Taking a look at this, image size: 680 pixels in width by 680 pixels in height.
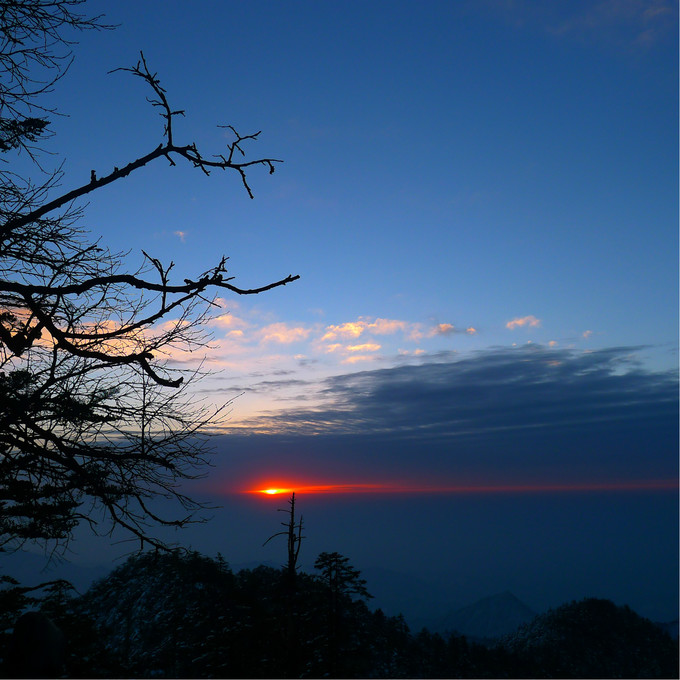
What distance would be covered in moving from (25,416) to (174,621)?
2971 centimetres

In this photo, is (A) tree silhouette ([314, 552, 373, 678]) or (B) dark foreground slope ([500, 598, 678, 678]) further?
(B) dark foreground slope ([500, 598, 678, 678])

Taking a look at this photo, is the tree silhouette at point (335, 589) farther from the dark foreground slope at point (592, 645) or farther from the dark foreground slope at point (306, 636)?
the dark foreground slope at point (592, 645)

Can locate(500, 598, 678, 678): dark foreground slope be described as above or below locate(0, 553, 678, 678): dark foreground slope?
below

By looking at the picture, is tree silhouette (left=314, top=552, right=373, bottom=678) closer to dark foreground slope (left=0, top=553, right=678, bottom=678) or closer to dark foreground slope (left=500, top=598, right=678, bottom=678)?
dark foreground slope (left=0, top=553, right=678, bottom=678)

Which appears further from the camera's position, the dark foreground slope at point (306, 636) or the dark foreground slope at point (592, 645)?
the dark foreground slope at point (592, 645)

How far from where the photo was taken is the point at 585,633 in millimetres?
44375

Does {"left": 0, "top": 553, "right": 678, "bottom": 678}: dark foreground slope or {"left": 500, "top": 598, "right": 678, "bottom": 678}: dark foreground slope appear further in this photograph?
{"left": 500, "top": 598, "right": 678, "bottom": 678}: dark foreground slope

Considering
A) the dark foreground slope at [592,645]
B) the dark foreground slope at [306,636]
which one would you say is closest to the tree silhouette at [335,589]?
the dark foreground slope at [306,636]

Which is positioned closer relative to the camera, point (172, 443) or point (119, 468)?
point (119, 468)

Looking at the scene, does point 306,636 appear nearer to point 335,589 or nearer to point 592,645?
point 335,589

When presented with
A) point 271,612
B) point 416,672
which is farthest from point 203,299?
point 416,672

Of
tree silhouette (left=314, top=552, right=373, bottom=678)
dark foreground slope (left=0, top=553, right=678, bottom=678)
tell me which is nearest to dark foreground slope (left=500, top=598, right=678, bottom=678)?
dark foreground slope (left=0, top=553, right=678, bottom=678)

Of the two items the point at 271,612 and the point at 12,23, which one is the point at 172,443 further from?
the point at 271,612

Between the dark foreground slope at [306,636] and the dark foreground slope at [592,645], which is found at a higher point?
the dark foreground slope at [306,636]
